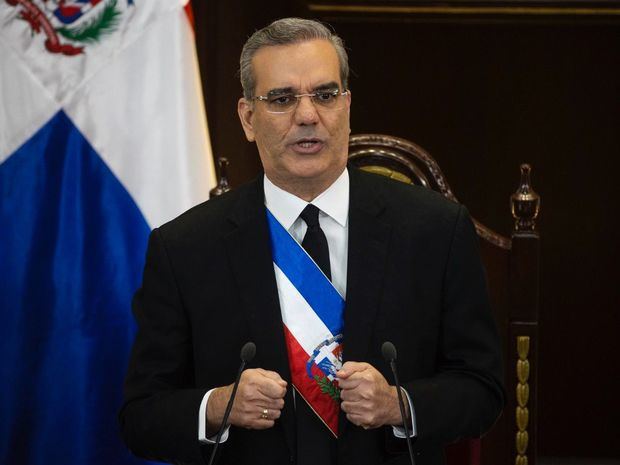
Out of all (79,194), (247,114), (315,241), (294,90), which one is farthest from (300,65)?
(79,194)

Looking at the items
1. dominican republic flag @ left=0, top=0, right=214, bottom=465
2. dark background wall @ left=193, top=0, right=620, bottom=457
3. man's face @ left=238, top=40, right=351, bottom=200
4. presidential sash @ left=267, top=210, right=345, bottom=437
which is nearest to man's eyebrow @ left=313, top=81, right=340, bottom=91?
man's face @ left=238, top=40, right=351, bottom=200

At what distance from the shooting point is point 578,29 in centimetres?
332

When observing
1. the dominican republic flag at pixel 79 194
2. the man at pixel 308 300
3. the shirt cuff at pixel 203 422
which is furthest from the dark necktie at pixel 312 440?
the dominican republic flag at pixel 79 194

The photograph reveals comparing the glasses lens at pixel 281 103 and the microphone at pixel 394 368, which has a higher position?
the glasses lens at pixel 281 103

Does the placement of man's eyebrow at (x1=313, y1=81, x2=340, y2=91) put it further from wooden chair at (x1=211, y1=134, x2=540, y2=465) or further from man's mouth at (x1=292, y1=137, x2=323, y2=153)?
wooden chair at (x1=211, y1=134, x2=540, y2=465)

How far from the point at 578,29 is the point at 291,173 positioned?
1.95 m

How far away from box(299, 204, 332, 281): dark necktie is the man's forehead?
19 cm

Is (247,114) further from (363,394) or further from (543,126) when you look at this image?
(543,126)

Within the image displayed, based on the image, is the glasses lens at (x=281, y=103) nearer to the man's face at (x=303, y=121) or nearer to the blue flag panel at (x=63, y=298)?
the man's face at (x=303, y=121)

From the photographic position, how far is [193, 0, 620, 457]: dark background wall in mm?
3316

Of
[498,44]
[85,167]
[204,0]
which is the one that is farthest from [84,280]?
[498,44]

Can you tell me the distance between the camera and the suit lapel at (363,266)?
1564 millimetres

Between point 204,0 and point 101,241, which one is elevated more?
point 204,0

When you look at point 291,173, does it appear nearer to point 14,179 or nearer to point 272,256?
point 272,256
